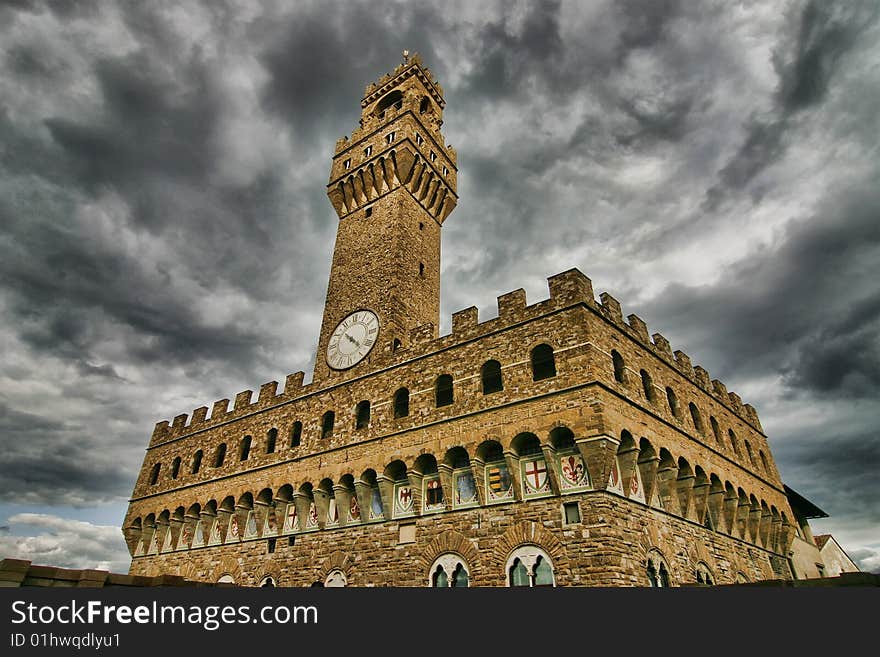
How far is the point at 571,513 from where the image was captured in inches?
525

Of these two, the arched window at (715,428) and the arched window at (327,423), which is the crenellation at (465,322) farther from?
the arched window at (715,428)

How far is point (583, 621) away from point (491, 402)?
31.3 feet

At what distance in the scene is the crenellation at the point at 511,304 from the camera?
55.4ft

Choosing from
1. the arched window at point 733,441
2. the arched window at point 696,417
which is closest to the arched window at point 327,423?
the arched window at point 696,417

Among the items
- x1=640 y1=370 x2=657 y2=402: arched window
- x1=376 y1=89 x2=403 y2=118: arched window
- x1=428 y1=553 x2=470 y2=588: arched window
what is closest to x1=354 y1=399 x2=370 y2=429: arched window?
x1=428 y1=553 x2=470 y2=588: arched window

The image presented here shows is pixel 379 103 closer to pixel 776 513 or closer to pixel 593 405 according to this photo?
pixel 593 405

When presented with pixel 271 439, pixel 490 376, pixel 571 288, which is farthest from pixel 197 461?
pixel 571 288

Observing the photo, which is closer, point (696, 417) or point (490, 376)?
point (490, 376)

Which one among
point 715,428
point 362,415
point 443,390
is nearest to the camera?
point 443,390

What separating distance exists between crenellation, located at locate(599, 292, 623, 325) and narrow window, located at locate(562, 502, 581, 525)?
Result: 6400 millimetres

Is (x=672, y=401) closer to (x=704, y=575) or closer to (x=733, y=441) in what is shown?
(x=704, y=575)

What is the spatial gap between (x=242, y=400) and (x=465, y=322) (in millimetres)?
12918

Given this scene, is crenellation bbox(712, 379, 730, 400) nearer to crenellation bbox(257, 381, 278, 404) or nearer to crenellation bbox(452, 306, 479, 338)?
crenellation bbox(452, 306, 479, 338)

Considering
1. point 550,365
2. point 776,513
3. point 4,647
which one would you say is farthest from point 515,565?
point 776,513
